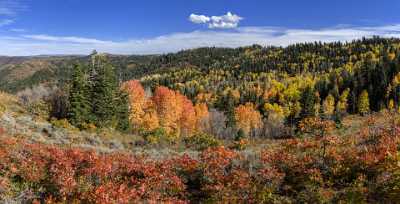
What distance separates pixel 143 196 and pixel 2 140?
26.6ft

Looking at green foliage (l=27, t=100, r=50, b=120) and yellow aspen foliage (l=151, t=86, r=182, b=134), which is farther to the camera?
yellow aspen foliage (l=151, t=86, r=182, b=134)

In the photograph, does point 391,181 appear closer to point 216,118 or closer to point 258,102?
point 216,118

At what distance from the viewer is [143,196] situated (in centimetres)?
1155

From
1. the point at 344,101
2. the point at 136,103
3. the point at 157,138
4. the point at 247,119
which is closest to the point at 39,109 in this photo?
the point at 157,138

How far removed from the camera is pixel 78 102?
48469mm

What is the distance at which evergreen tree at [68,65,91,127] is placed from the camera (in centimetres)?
4738

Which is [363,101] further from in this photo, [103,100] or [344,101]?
[103,100]

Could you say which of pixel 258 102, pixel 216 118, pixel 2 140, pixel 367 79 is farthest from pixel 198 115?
pixel 2 140

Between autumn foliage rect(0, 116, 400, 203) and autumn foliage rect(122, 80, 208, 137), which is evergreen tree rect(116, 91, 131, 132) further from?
autumn foliage rect(0, 116, 400, 203)

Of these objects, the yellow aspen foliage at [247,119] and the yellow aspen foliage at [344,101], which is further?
the yellow aspen foliage at [344,101]

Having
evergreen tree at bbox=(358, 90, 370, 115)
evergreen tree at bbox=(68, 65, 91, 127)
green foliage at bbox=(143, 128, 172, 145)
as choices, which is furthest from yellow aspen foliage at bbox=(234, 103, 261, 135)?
green foliage at bbox=(143, 128, 172, 145)

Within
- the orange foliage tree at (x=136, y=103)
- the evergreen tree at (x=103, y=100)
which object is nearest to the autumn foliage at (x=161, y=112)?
the orange foliage tree at (x=136, y=103)

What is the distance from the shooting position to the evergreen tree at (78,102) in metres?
47.4

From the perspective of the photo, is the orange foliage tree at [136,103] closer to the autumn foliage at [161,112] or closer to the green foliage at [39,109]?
the autumn foliage at [161,112]
